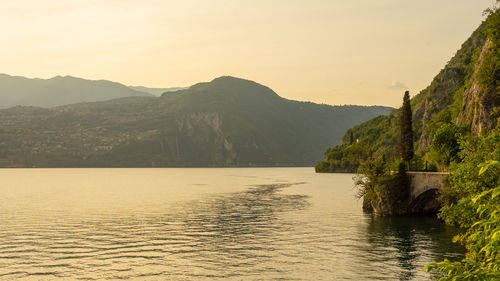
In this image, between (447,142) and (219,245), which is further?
(447,142)

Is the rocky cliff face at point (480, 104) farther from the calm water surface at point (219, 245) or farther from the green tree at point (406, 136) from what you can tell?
the calm water surface at point (219, 245)

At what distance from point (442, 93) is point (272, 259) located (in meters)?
162

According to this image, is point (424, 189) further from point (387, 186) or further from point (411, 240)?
point (411, 240)

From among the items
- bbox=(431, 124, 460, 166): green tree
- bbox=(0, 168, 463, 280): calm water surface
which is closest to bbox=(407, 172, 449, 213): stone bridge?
bbox=(0, 168, 463, 280): calm water surface

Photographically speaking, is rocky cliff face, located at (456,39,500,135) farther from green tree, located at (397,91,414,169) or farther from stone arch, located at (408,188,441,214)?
stone arch, located at (408,188,441,214)

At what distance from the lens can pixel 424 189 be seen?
71.5 m

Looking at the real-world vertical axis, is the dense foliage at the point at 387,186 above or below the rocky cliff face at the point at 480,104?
below

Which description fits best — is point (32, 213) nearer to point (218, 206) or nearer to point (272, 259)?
point (218, 206)

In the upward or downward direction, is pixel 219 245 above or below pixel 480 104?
below

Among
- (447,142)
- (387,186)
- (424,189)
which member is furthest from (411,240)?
(447,142)

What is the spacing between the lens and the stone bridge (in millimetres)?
68875

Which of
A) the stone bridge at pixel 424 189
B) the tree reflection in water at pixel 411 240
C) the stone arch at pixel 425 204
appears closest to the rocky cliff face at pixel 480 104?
the stone arch at pixel 425 204

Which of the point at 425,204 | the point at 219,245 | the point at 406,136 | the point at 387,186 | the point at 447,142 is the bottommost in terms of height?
the point at 219,245

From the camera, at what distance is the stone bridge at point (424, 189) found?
2712 inches
